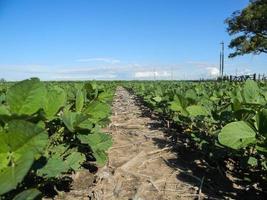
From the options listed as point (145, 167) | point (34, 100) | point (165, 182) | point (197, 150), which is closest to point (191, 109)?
point (165, 182)

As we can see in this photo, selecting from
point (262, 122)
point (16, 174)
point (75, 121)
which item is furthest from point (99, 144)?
point (16, 174)

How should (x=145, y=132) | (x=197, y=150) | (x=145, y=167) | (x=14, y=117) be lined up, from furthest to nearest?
(x=145, y=132) → (x=197, y=150) → (x=145, y=167) → (x=14, y=117)

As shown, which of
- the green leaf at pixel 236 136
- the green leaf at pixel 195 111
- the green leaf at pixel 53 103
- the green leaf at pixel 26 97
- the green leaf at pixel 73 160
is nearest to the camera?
the green leaf at pixel 26 97

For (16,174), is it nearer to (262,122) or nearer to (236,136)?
(236,136)

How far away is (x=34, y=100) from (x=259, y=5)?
123ft

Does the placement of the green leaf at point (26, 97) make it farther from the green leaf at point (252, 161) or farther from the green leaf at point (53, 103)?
the green leaf at point (252, 161)

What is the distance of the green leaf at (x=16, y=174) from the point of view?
1031 mm

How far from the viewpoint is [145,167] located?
12.2ft

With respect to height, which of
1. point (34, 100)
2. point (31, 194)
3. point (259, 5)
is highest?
point (259, 5)

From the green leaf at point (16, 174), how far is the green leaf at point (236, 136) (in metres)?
1.19

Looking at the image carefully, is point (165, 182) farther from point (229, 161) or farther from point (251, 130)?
point (251, 130)

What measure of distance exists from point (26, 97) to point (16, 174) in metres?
0.41

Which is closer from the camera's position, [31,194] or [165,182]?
[31,194]

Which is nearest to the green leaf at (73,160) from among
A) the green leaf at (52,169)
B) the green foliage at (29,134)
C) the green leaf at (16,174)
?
the green foliage at (29,134)
